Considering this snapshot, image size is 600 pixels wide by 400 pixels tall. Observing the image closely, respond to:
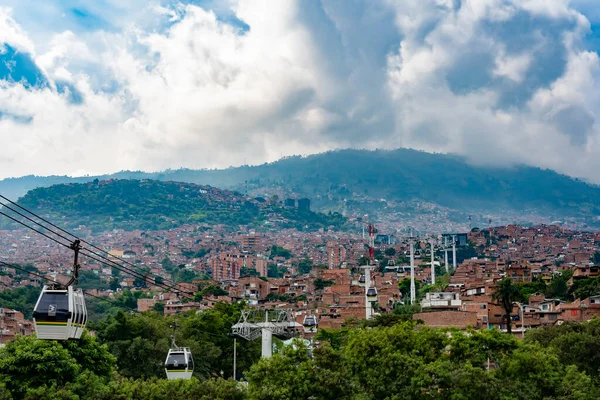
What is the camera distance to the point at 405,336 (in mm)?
30984

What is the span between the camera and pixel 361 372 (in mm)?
29406

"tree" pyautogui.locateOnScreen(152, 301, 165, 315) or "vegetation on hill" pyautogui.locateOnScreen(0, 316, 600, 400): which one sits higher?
"tree" pyautogui.locateOnScreen(152, 301, 165, 315)

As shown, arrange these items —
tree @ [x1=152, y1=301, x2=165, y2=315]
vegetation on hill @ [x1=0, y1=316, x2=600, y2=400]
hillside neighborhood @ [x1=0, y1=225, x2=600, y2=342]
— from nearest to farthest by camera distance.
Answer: vegetation on hill @ [x1=0, y1=316, x2=600, y2=400] < hillside neighborhood @ [x1=0, y1=225, x2=600, y2=342] < tree @ [x1=152, y1=301, x2=165, y2=315]

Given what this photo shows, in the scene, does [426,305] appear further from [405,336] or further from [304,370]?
[304,370]

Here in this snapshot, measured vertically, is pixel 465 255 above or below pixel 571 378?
above

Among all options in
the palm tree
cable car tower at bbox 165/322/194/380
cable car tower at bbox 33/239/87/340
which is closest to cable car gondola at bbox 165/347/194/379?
cable car tower at bbox 165/322/194/380

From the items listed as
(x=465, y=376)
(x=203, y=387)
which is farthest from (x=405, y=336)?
(x=203, y=387)

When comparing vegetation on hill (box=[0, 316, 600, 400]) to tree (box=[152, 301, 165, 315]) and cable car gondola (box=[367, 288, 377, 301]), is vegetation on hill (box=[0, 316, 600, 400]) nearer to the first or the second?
cable car gondola (box=[367, 288, 377, 301])

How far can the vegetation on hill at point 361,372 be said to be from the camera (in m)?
25.2

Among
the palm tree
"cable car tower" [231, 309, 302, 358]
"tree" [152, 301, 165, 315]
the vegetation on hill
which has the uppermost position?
the palm tree

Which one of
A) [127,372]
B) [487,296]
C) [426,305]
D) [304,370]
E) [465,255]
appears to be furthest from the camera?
[465,255]

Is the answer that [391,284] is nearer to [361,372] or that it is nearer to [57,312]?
[361,372]

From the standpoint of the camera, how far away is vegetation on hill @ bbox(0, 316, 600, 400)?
25.2 metres

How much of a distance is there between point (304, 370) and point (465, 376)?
510 centimetres
